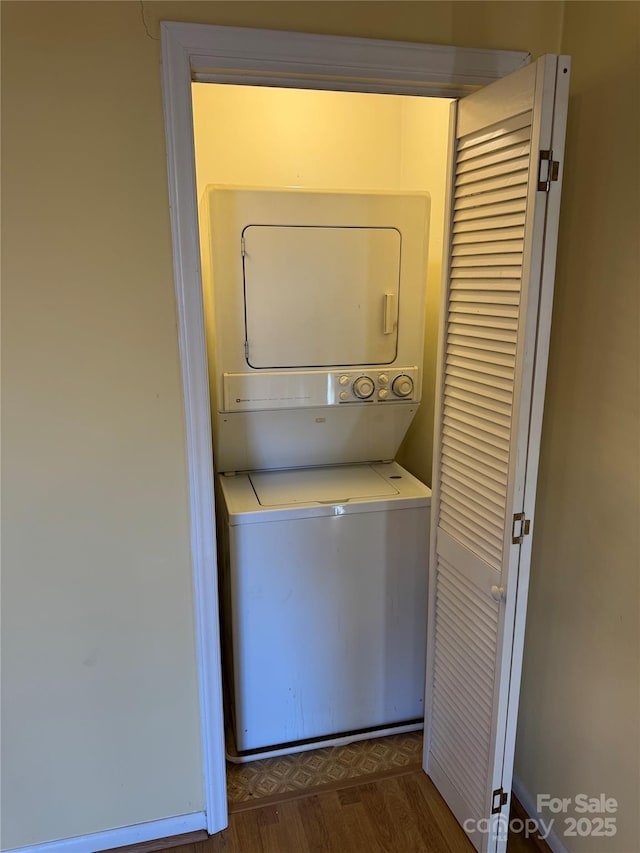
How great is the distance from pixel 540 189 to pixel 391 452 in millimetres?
1210

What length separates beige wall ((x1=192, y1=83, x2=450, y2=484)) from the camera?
2.23 meters

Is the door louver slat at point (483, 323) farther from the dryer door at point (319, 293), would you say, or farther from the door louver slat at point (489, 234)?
the dryer door at point (319, 293)

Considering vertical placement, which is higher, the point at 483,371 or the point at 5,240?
the point at 5,240

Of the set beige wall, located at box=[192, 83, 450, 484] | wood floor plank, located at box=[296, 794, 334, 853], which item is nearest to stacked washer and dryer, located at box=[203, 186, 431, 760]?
wood floor plank, located at box=[296, 794, 334, 853]

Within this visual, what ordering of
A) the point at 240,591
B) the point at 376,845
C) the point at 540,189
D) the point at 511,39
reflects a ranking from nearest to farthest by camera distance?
1. the point at 540,189
2. the point at 511,39
3. the point at 376,845
4. the point at 240,591

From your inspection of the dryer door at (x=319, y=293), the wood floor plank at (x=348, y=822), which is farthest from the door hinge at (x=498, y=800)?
the dryer door at (x=319, y=293)

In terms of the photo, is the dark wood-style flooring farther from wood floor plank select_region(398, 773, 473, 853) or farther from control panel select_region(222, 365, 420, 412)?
control panel select_region(222, 365, 420, 412)

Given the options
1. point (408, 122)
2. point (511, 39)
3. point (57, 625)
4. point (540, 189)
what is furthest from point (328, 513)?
point (408, 122)

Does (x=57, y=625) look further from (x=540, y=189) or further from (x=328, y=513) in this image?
(x=540, y=189)

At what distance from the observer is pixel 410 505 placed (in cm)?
193

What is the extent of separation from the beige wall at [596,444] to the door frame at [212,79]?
10.6 inches

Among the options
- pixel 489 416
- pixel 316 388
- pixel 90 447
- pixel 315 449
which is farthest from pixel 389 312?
pixel 90 447

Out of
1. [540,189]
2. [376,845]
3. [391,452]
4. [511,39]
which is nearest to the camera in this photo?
[540,189]

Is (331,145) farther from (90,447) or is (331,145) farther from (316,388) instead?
(90,447)
